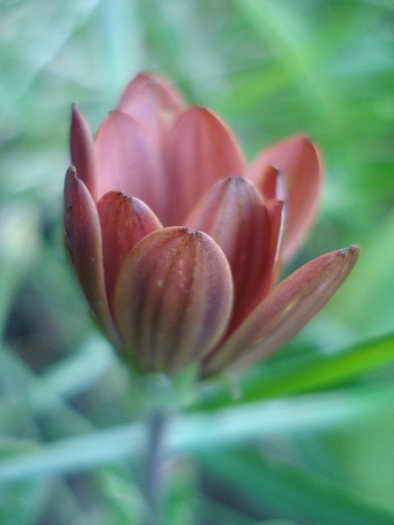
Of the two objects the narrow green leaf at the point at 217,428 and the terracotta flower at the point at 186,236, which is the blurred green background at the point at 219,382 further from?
the terracotta flower at the point at 186,236

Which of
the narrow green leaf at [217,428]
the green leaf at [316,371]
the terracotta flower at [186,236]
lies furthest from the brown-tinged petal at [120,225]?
the narrow green leaf at [217,428]

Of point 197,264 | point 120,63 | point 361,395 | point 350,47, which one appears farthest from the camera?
point 350,47

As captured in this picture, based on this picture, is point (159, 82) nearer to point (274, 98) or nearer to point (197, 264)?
point (197, 264)

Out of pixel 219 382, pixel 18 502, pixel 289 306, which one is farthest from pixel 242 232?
pixel 18 502

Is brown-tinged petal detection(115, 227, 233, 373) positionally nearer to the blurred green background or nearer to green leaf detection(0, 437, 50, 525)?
the blurred green background

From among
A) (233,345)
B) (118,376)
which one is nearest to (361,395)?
(233,345)

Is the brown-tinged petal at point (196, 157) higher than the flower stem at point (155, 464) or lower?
higher

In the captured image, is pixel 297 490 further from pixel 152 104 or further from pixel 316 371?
pixel 152 104
